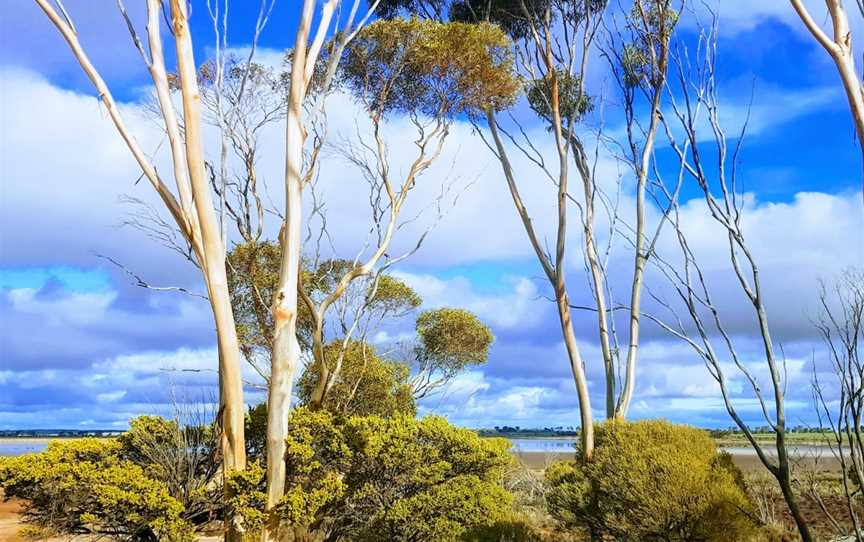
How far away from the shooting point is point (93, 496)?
346 inches

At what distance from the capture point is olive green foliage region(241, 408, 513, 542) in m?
9.20

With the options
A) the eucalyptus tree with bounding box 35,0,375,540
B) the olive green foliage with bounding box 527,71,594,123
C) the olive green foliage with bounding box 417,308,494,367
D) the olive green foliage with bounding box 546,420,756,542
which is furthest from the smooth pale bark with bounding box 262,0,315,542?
the olive green foliage with bounding box 417,308,494,367

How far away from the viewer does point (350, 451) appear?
9281mm

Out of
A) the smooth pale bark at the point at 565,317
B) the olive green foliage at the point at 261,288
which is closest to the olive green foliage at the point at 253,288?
the olive green foliage at the point at 261,288

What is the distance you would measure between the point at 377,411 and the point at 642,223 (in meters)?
6.90

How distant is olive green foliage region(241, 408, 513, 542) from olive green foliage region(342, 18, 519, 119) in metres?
5.44

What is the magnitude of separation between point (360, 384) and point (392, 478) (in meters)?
7.03

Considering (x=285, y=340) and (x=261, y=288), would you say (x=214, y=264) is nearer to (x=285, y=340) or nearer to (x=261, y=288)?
(x=285, y=340)

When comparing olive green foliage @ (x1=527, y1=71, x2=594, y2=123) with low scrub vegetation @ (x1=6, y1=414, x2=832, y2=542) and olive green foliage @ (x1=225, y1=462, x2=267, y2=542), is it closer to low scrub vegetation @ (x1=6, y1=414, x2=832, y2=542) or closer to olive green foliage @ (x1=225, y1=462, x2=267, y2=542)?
low scrub vegetation @ (x1=6, y1=414, x2=832, y2=542)

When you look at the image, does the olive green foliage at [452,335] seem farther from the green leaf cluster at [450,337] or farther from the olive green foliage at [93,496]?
the olive green foliage at [93,496]

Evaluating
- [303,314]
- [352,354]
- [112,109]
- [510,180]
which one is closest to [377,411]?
[352,354]

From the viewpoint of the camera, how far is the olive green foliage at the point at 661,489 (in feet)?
30.3

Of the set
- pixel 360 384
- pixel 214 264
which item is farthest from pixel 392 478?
pixel 360 384

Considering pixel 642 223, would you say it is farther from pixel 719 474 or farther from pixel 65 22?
pixel 65 22
